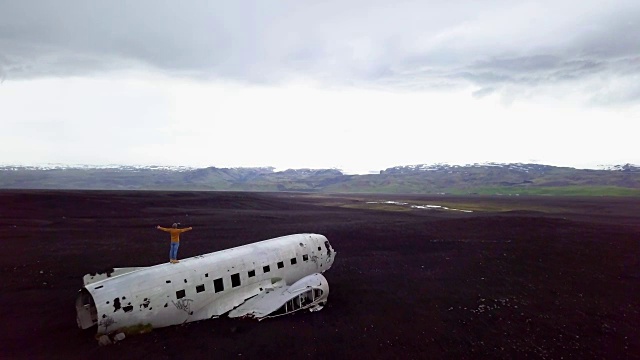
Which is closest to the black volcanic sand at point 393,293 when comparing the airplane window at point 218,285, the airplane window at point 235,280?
the airplane window at point 218,285

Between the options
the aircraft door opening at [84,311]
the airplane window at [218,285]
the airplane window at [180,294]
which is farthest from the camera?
the airplane window at [218,285]

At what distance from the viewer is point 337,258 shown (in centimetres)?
3269

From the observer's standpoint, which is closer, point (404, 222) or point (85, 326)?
point (85, 326)

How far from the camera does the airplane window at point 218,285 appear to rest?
18031mm

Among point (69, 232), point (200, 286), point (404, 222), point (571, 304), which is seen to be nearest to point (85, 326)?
point (200, 286)

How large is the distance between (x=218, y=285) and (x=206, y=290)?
2.15 ft

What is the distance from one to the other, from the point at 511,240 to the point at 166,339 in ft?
125

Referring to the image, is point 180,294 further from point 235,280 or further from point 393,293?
point 393,293

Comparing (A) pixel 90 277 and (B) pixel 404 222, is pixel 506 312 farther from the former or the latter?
(B) pixel 404 222

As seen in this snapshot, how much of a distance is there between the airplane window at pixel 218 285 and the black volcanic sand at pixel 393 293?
1553mm

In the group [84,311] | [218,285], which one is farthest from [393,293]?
[84,311]

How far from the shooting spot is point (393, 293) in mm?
23438

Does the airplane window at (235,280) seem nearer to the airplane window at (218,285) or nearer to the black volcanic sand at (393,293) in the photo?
the airplane window at (218,285)

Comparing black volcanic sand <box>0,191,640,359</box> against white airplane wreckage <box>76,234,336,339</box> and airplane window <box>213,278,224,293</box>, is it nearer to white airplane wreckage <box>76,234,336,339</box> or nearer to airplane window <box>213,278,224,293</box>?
white airplane wreckage <box>76,234,336,339</box>
